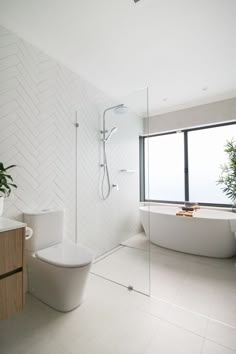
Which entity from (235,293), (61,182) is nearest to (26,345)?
(61,182)

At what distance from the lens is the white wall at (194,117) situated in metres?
3.04

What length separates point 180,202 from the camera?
3555 mm

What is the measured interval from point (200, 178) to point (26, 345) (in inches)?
129

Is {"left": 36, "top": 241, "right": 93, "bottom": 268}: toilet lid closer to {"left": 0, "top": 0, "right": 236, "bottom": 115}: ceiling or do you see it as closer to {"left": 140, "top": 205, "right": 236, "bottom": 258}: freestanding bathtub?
{"left": 140, "top": 205, "right": 236, "bottom": 258}: freestanding bathtub

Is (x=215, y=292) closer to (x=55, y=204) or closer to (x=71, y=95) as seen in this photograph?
(x=55, y=204)

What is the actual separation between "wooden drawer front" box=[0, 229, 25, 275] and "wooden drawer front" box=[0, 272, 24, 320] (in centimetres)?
7

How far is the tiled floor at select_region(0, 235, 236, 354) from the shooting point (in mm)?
1276

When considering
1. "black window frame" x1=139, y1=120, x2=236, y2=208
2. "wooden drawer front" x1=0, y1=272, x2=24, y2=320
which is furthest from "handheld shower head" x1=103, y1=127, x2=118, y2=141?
"wooden drawer front" x1=0, y1=272, x2=24, y2=320

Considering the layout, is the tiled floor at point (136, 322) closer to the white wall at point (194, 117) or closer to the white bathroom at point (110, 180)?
the white bathroom at point (110, 180)

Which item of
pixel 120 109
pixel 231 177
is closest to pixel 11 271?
pixel 120 109

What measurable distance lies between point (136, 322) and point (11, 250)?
45.3 inches

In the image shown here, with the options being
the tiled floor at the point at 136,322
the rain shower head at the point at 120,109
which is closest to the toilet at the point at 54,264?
the tiled floor at the point at 136,322

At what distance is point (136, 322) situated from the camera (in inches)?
59.1

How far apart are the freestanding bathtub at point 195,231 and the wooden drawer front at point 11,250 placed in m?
2.01
